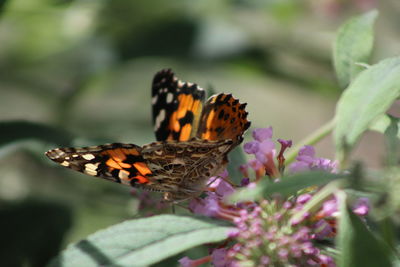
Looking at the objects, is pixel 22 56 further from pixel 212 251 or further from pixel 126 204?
pixel 212 251

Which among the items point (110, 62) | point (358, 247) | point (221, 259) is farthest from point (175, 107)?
point (110, 62)

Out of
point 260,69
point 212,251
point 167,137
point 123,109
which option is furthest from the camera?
point 123,109

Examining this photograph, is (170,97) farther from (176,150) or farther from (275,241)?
(275,241)

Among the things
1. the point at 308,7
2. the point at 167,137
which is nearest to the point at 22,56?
the point at 167,137

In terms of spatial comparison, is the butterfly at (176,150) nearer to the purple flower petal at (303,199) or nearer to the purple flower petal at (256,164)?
the purple flower petal at (256,164)

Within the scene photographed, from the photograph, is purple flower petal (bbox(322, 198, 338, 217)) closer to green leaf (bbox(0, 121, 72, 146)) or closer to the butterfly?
the butterfly

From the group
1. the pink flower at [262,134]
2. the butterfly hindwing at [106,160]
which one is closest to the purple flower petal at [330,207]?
the pink flower at [262,134]
